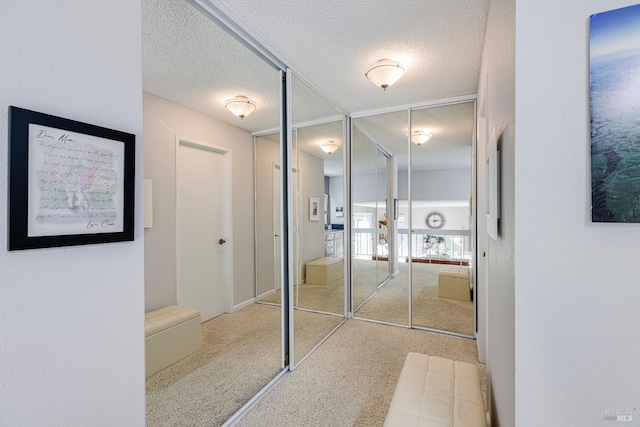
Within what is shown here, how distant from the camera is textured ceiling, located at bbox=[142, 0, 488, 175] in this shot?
5.47 feet

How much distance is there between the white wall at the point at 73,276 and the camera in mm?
873

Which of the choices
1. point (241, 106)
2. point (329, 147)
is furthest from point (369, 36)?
point (329, 147)

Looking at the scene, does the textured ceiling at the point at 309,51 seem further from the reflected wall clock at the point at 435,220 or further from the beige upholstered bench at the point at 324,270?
the reflected wall clock at the point at 435,220

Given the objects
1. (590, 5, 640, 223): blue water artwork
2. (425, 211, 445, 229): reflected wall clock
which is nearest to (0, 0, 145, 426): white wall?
(590, 5, 640, 223): blue water artwork

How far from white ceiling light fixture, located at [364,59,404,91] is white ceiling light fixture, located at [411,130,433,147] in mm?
1235

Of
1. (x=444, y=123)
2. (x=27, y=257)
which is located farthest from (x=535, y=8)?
(x=444, y=123)

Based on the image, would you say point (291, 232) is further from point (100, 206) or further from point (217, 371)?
point (100, 206)

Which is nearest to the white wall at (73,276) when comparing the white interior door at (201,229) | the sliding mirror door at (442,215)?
the white interior door at (201,229)

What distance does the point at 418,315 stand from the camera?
3611 millimetres

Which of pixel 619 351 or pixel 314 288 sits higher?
pixel 619 351

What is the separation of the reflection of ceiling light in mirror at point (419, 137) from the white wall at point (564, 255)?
9.20ft

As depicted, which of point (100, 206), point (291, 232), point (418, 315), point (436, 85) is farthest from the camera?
point (418, 315)

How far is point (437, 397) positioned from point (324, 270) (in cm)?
193

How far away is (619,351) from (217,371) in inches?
83.4
